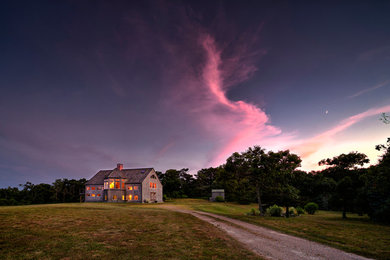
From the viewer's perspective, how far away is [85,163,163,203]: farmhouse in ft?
168

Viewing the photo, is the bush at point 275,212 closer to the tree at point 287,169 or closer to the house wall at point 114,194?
the tree at point 287,169

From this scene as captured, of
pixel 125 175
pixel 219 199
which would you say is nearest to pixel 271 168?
pixel 219 199

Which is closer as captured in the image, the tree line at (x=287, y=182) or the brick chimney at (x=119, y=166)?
the tree line at (x=287, y=182)

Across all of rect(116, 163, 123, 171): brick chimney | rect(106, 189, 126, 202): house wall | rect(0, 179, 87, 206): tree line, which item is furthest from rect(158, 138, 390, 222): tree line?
rect(0, 179, 87, 206): tree line

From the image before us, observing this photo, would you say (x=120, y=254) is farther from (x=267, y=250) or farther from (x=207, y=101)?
(x=207, y=101)

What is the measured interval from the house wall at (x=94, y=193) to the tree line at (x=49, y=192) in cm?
1066

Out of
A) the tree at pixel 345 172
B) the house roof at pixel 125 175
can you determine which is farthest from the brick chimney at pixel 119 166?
the tree at pixel 345 172

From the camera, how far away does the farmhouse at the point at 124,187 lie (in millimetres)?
51344

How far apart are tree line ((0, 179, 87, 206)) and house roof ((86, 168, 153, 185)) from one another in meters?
12.9

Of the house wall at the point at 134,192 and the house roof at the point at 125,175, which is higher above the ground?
the house roof at the point at 125,175

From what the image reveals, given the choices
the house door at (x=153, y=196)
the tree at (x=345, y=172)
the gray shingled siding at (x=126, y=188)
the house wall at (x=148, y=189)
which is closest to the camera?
the tree at (x=345, y=172)

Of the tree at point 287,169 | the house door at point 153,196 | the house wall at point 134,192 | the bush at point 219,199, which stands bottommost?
the bush at point 219,199

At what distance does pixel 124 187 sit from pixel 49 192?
32.8 meters

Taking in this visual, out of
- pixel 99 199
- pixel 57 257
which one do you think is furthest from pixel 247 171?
pixel 99 199
